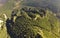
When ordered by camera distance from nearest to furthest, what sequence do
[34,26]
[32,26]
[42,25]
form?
[32,26]
[34,26]
[42,25]

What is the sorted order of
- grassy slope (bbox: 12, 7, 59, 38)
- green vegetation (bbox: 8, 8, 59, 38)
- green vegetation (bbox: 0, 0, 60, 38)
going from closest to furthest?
green vegetation (bbox: 8, 8, 59, 38) < green vegetation (bbox: 0, 0, 60, 38) < grassy slope (bbox: 12, 7, 59, 38)

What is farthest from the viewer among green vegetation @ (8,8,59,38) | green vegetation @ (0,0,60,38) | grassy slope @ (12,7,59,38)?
grassy slope @ (12,7,59,38)

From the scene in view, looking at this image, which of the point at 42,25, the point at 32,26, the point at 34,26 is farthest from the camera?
the point at 42,25

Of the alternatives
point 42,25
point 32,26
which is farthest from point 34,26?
point 42,25

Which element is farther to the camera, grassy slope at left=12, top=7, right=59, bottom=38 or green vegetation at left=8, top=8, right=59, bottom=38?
grassy slope at left=12, top=7, right=59, bottom=38

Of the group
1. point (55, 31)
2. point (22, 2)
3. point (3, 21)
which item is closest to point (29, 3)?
point (22, 2)

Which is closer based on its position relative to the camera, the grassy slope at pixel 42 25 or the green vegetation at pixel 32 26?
the green vegetation at pixel 32 26

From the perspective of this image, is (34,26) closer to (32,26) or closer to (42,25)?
(32,26)

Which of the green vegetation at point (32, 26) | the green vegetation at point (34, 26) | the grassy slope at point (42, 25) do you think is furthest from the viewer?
the grassy slope at point (42, 25)

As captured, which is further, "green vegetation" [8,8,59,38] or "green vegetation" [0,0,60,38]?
"green vegetation" [0,0,60,38]

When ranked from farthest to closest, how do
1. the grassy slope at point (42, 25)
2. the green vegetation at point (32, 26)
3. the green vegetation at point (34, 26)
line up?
the grassy slope at point (42, 25), the green vegetation at point (32, 26), the green vegetation at point (34, 26)

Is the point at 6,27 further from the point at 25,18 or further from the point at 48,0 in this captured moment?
the point at 48,0
